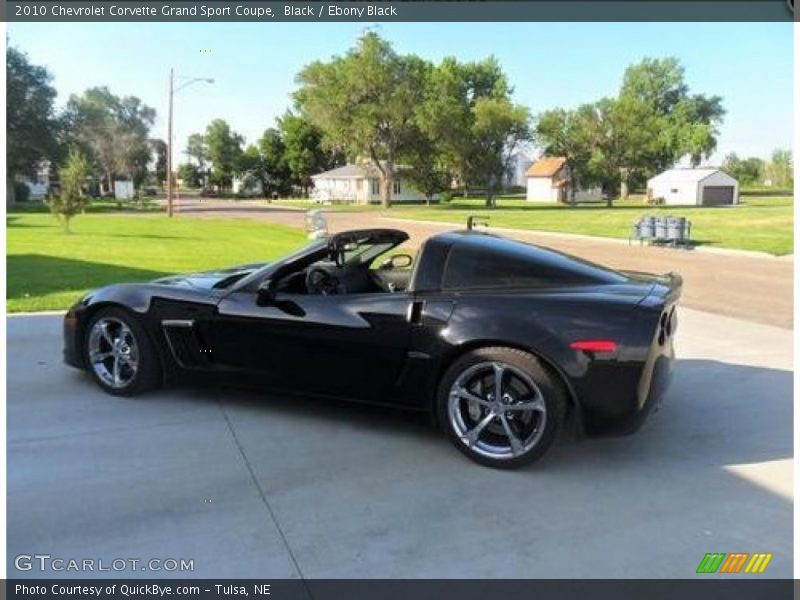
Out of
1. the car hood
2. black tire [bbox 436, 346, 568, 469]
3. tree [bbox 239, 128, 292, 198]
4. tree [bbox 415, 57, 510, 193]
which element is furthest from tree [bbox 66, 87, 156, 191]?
black tire [bbox 436, 346, 568, 469]

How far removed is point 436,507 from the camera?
Result: 133 inches

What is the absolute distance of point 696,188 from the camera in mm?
69312

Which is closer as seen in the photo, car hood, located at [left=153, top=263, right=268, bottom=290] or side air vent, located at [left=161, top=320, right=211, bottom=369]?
side air vent, located at [left=161, top=320, right=211, bottom=369]

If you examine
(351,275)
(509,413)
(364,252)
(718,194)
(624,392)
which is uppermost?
(718,194)

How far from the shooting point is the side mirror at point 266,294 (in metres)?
4.42

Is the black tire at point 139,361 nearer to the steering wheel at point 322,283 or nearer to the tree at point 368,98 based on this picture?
the steering wheel at point 322,283

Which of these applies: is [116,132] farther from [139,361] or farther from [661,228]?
[139,361]

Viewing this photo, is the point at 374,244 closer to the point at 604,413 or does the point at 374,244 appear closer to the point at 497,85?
the point at 604,413

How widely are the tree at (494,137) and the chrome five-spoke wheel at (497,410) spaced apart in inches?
2291

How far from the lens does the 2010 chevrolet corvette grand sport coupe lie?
12.1 feet

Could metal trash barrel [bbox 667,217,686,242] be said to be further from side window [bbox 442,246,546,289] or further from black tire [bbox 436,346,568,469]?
black tire [bbox 436,346,568,469]

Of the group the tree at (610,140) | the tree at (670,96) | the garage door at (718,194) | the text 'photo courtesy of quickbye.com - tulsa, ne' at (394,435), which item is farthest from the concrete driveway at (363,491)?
the tree at (670,96)

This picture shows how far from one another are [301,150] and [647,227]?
212 ft

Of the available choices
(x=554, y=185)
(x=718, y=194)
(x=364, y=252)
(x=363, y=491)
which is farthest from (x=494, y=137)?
(x=363, y=491)
